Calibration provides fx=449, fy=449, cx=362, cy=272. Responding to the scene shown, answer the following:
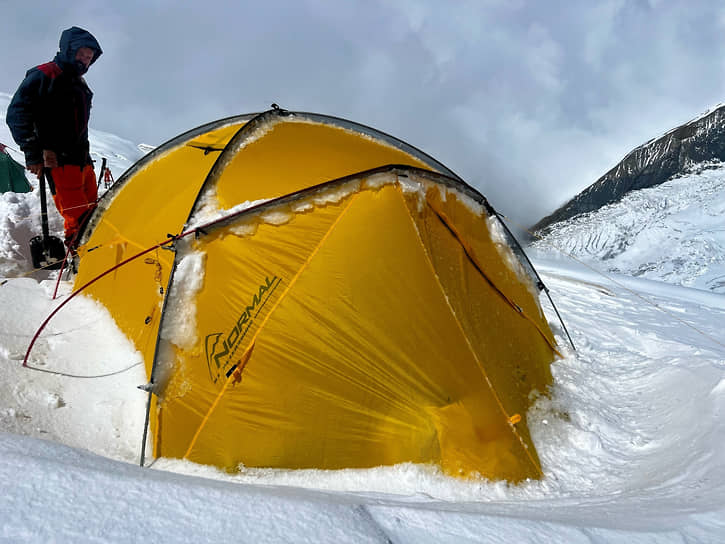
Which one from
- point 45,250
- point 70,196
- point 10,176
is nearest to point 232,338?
point 45,250

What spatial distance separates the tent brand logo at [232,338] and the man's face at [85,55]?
4.34 metres

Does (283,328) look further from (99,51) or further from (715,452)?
(99,51)

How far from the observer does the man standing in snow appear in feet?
16.7

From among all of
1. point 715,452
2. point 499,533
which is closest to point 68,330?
point 499,533

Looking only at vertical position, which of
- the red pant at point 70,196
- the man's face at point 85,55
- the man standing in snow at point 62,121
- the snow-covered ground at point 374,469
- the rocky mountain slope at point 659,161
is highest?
the rocky mountain slope at point 659,161

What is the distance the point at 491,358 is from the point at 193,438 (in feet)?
6.18

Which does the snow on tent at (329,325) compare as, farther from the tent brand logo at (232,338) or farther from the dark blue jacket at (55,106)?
the dark blue jacket at (55,106)

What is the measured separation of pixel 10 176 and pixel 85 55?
6.24m

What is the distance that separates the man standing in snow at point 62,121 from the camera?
16.7 ft

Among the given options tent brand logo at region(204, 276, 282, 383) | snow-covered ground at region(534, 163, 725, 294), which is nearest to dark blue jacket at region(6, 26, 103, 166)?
tent brand logo at region(204, 276, 282, 383)

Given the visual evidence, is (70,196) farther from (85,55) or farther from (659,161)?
(659,161)

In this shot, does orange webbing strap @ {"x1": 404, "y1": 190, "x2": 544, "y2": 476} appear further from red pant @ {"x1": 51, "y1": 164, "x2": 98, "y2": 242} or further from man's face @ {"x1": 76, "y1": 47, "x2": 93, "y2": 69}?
man's face @ {"x1": 76, "y1": 47, "x2": 93, "y2": 69}

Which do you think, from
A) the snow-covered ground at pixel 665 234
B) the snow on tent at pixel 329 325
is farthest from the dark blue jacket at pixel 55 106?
the snow-covered ground at pixel 665 234

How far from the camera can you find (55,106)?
5293mm
